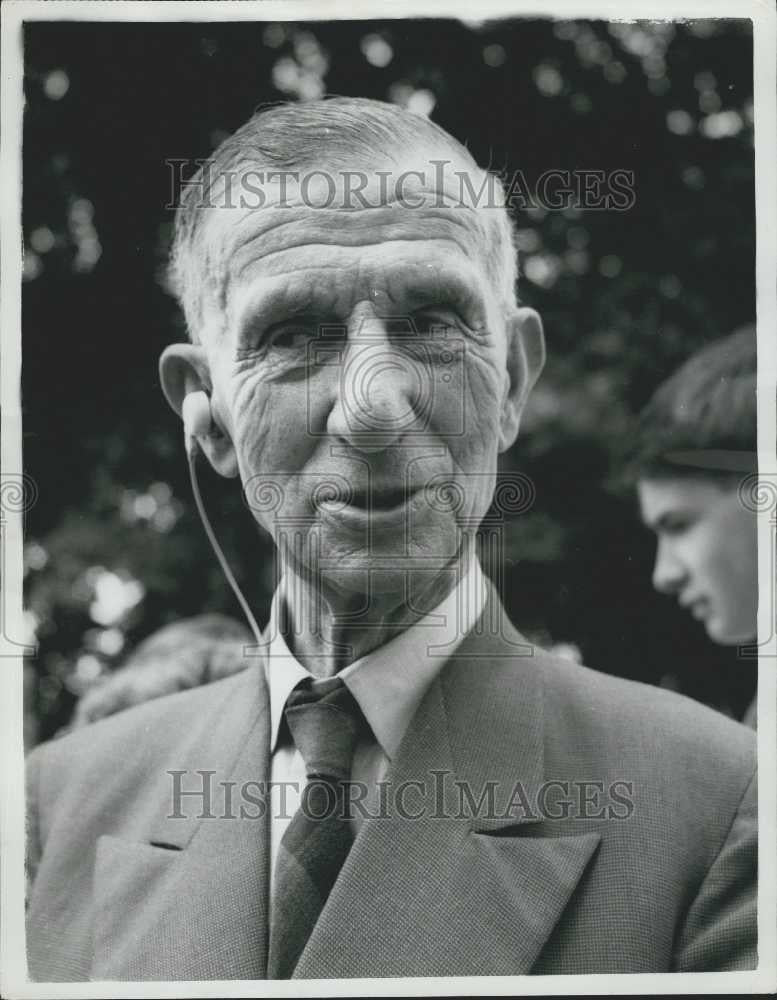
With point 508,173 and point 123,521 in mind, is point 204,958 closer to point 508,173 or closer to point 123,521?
point 123,521

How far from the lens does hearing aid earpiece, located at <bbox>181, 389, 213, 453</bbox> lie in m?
2.17

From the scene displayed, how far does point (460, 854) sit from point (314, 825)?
25cm

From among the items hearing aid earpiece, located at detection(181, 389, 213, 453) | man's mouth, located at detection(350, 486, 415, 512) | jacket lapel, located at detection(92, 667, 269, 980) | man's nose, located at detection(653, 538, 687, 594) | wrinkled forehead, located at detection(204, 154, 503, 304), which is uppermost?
wrinkled forehead, located at detection(204, 154, 503, 304)

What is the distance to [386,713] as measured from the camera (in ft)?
6.63

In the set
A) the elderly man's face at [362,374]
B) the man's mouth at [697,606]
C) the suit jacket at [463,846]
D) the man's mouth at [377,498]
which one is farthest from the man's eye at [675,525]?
the man's mouth at [377,498]

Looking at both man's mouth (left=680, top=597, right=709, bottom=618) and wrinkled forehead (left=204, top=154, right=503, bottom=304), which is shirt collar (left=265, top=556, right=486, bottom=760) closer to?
man's mouth (left=680, top=597, right=709, bottom=618)

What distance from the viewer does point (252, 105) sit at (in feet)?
7.19

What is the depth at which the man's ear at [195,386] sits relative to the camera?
7.06 ft

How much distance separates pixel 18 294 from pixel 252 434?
558 millimetres

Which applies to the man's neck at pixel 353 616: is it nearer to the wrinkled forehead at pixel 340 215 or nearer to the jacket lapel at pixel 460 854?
the jacket lapel at pixel 460 854

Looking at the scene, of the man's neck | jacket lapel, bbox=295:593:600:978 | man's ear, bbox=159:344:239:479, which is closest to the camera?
jacket lapel, bbox=295:593:600:978

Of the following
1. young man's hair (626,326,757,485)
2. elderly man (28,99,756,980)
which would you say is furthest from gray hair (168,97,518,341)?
young man's hair (626,326,757,485)

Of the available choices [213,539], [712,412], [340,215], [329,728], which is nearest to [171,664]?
[213,539]

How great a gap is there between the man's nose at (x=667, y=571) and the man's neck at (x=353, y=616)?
1.32 feet
